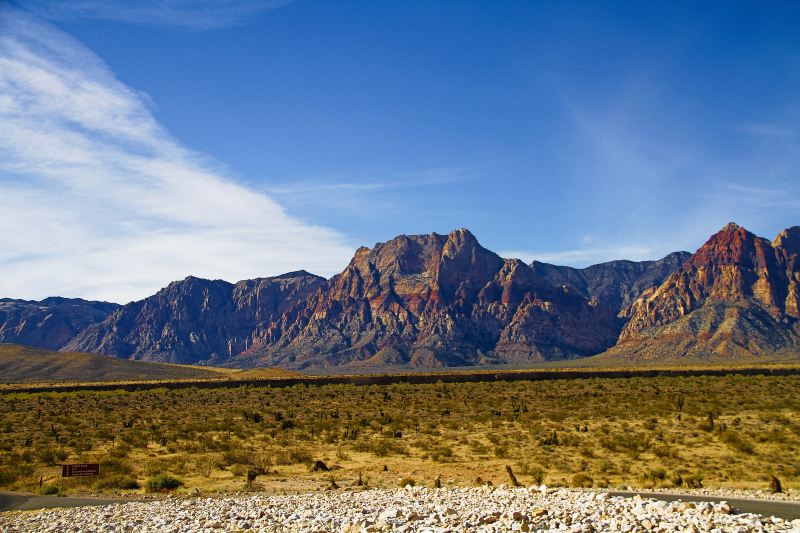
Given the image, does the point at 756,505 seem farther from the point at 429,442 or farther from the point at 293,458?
the point at 293,458

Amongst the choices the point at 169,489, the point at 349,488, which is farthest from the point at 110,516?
the point at 349,488

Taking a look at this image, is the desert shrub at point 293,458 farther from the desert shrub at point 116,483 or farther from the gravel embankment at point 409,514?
the gravel embankment at point 409,514

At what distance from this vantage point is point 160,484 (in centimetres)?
2403

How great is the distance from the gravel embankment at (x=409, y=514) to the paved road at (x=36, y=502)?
1.28m

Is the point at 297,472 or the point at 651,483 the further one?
the point at 297,472

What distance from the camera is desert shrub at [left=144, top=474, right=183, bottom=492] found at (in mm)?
23859

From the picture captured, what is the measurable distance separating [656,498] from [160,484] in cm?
1808

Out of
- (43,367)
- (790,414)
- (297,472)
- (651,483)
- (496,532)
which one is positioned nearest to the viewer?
(496,532)

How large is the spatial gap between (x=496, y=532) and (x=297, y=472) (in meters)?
17.4

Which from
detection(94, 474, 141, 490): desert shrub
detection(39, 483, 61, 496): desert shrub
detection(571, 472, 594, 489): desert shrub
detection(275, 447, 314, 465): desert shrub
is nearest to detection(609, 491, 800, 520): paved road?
detection(571, 472, 594, 489): desert shrub

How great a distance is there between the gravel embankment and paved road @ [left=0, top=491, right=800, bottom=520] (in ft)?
5.36

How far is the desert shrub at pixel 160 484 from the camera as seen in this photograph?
2386 cm

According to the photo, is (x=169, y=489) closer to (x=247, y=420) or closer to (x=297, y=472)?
(x=297, y=472)

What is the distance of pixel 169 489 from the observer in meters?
24.0
